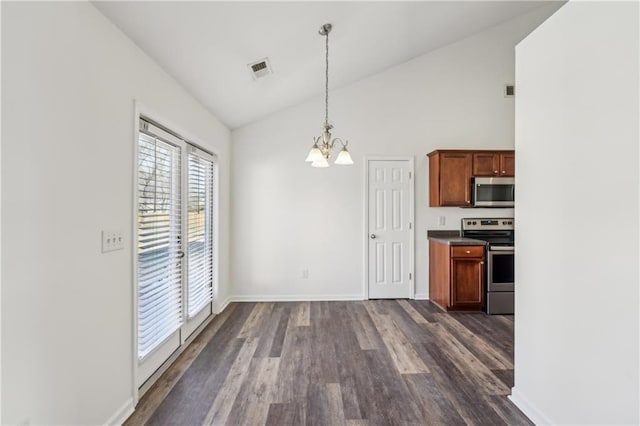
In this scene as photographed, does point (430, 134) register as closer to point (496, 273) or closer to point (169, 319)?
point (496, 273)

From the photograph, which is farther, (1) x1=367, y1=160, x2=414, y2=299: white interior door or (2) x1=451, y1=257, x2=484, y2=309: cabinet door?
(1) x1=367, y1=160, x2=414, y2=299: white interior door

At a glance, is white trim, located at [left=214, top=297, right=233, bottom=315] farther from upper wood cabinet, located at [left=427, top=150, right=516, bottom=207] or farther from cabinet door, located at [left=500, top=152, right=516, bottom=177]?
cabinet door, located at [left=500, top=152, right=516, bottom=177]

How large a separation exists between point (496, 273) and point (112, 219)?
4125 millimetres

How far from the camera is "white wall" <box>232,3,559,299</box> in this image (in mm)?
4160

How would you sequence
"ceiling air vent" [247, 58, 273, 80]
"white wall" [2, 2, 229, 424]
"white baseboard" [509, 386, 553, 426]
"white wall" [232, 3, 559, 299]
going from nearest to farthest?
1. "white wall" [2, 2, 229, 424]
2. "white baseboard" [509, 386, 553, 426]
3. "ceiling air vent" [247, 58, 273, 80]
4. "white wall" [232, 3, 559, 299]

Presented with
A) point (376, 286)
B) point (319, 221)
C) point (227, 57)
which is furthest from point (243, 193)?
point (376, 286)

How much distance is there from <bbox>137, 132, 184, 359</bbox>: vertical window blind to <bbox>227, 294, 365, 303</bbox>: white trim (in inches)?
59.4

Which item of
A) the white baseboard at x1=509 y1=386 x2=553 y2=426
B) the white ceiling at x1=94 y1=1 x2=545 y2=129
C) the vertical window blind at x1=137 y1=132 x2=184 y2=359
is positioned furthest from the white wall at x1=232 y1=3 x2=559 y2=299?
the white baseboard at x1=509 y1=386 x2=553 y2=426

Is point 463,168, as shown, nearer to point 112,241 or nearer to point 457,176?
point 457,176

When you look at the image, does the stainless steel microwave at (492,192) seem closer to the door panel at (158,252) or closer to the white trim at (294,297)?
the white trim at (294,297)

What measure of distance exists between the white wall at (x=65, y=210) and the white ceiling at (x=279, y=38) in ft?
0.88

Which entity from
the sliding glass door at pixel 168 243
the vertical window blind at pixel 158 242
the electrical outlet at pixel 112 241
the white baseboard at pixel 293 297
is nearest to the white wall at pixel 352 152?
the white baseboard at pixel 293 297

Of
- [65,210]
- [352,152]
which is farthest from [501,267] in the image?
[65,210]

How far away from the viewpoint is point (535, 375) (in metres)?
1.80
